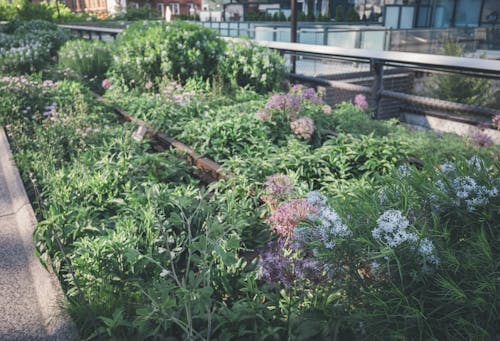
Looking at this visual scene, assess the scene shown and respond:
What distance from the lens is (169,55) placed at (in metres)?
6.68

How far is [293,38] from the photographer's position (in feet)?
28.4

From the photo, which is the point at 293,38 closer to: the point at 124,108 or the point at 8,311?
the point at 124,108

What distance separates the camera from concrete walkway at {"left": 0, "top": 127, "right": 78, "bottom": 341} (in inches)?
85.6

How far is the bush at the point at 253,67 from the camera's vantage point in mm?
6359

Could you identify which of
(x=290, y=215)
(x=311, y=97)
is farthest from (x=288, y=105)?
(x=290, y=215)

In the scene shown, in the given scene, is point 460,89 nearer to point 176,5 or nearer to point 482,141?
point 482,141

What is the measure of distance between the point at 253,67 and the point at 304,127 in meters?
2.49

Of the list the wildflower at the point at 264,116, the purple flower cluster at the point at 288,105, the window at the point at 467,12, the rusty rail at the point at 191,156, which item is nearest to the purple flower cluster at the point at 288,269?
the rusty rail at the point at 191,156

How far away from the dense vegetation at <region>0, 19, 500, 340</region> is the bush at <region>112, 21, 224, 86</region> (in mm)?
1334


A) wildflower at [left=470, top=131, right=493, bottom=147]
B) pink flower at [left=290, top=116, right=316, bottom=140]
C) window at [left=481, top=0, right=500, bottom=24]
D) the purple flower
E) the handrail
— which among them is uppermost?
window at [left=481, top=0, right=500, bottom=24]

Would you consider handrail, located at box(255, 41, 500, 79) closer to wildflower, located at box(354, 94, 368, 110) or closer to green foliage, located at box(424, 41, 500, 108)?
wildflower, located at box(354, 94, 368, 110)

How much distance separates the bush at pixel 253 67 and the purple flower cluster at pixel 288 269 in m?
4.39

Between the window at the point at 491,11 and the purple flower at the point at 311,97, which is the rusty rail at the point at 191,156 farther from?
the window at the point at 491,11

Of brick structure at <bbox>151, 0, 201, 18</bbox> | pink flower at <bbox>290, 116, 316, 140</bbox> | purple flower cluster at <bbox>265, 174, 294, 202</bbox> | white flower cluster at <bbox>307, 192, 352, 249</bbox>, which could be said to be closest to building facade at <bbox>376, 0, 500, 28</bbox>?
pink flower at <bbox>290, 116, 316, 140</bbox>
